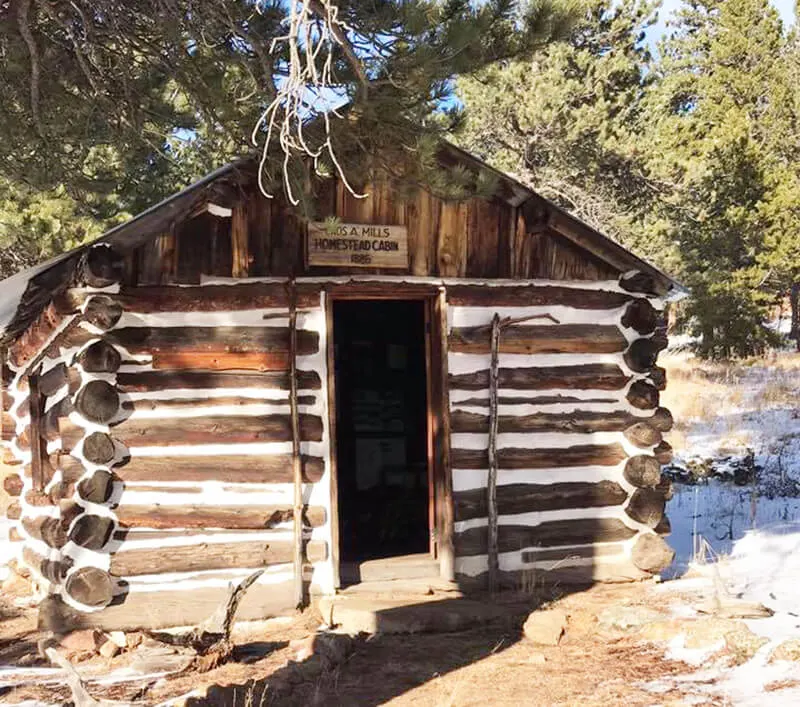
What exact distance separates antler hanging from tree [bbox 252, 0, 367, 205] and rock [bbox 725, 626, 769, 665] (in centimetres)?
366

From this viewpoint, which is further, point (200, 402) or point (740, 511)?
point (740, 511)

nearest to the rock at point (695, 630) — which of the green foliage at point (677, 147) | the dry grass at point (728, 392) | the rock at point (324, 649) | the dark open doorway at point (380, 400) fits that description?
the rock at point (324, 649)

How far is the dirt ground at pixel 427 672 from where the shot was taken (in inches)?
201

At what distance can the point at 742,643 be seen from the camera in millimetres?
5410

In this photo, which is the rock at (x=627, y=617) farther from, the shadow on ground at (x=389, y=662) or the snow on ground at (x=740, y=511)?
the shadow on ground at (x=389, y=662)

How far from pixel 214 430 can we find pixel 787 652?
13.9 ft

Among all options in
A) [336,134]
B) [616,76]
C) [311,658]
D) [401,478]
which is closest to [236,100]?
[336,134]

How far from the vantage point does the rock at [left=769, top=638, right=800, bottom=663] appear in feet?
16.8

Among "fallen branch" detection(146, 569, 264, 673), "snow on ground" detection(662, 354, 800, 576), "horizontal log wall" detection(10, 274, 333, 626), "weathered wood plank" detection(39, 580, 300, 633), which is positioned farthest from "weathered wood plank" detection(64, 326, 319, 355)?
"snow on ground" detection(662, 354, 800, 576)

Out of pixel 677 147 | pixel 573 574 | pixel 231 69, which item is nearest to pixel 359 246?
pixel 231 69

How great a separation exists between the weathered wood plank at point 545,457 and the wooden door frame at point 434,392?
7.8 inches

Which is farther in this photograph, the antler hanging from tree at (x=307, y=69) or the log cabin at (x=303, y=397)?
the log cabin at (x=303, y=397)

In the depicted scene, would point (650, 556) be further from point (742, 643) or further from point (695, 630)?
point (742, 643)

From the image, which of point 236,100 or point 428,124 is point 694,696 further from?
point 236,100
